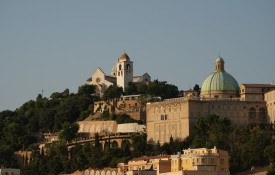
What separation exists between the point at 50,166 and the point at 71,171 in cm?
389

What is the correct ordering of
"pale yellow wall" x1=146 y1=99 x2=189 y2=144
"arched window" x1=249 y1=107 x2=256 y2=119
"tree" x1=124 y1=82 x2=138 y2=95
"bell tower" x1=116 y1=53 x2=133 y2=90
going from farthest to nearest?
"bell tower" x1=116 y1=53 x2=133 y2=90
"tree" x1=124 y1=82 x2=138 y2=95
"arched window" x1=249 y1=107 x2=256 y2=119
"pale yellow wall" x1=146 y1=99 x2=189 y2=144

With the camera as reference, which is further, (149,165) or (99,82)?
(99,82)

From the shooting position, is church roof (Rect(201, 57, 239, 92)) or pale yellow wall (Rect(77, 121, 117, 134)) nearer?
church roof (Rect(201, 57, 239, 92))

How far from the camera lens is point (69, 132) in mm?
110375

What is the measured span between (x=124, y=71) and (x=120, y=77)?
1159 mm

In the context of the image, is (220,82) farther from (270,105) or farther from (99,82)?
(99,82)

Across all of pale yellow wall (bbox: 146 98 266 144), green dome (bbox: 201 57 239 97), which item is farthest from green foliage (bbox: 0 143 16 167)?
green dome (bbox: 201 57 239 97)

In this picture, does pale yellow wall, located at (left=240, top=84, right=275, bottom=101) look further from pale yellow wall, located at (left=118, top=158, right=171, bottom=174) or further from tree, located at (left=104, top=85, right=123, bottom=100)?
tree, located at (left=104, top=85, right=123, bottom=100)

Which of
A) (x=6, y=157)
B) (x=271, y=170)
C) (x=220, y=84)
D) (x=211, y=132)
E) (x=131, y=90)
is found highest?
(x=131, y=90)

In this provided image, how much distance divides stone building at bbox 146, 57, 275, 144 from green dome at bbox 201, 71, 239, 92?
5.56ft

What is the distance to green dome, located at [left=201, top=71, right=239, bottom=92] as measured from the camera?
104 metres

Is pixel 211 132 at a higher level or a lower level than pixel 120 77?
lower

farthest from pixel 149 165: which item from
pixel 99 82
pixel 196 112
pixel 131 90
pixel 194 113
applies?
pixel 99 82

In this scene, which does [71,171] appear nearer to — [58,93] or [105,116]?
[105,116]
